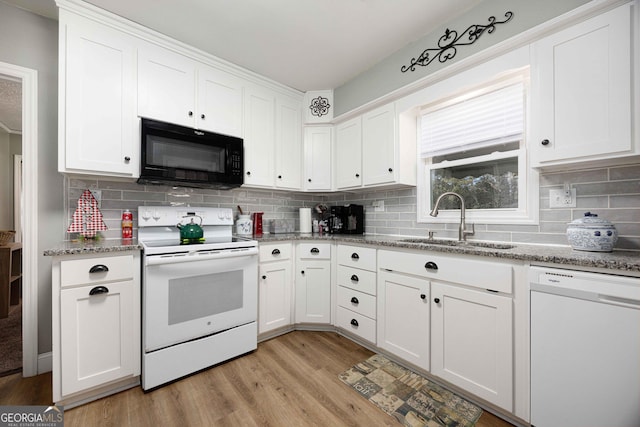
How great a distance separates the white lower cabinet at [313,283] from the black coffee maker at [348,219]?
431mm

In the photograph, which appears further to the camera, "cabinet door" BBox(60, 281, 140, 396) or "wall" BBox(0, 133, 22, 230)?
"wall" BBox(0, 133, 22, 230)

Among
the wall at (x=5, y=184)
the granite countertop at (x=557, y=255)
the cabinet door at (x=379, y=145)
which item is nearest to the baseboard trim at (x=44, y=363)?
the granite countertop at (x=557, y=255)

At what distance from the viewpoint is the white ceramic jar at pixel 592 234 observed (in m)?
1.30

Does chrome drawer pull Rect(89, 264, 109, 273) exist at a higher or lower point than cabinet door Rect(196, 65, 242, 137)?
lower

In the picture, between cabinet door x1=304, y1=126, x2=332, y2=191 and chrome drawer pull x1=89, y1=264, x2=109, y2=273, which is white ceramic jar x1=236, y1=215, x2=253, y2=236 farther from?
chrome drawer pull x1=89, y1=264, x2=109, y2=273

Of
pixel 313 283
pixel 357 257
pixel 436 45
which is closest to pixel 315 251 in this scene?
pixel 313 283

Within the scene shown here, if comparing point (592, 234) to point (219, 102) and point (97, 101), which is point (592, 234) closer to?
point (219, 102)

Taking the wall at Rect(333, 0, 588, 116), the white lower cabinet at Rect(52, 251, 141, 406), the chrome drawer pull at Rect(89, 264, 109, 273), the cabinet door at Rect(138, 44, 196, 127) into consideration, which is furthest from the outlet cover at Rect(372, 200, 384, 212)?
the chrome drawer pull at Rect(89, 264, 109, 273)

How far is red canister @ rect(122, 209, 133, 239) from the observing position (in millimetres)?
2008

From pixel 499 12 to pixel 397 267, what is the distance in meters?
1.81

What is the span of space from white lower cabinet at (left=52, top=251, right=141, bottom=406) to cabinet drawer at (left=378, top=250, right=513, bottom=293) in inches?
70.0

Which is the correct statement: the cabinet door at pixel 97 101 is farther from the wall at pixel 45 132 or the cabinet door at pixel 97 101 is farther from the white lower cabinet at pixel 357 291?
the white lower cabinet at pixel 357 291

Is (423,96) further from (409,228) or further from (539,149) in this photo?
(409,228)

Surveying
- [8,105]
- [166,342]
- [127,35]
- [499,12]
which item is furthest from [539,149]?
[8,105]
